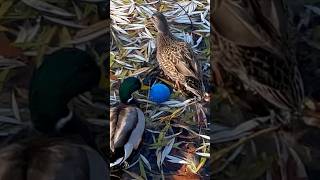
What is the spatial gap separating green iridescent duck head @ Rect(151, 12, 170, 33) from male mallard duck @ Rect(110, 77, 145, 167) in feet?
1.15

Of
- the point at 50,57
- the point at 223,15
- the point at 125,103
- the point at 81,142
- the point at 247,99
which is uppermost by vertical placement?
the point at 223,15

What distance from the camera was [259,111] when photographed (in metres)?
1.85

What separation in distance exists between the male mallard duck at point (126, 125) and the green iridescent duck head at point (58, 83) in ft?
5.47

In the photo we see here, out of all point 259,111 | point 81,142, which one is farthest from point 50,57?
point 259,111

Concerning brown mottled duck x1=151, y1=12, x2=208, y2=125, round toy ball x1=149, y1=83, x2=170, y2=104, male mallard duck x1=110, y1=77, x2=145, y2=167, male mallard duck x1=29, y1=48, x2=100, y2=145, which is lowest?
male mallard duck x1=110, y1=77, x2=145, y2=167

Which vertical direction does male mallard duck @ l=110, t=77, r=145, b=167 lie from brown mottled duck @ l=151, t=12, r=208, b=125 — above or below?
below

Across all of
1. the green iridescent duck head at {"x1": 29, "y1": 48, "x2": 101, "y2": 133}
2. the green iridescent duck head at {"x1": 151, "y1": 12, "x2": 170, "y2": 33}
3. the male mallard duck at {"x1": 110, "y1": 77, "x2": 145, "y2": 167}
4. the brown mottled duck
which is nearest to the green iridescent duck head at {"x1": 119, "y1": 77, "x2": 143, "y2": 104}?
the male mallard duck at {"x1": 110, "y1": 77, "x2": 145, "y2": 167}

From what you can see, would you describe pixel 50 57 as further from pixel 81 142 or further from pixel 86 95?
pixel 81 142

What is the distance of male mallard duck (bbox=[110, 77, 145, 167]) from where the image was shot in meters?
3.55

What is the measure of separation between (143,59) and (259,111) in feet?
6.12

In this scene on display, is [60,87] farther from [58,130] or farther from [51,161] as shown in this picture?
[51,161]

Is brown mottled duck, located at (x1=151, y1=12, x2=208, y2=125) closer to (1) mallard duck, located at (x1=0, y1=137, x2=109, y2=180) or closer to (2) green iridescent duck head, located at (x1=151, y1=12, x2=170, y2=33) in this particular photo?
(2) green iridescent duck head, located at (x1=151, y1=12, x2=170, y2=33)

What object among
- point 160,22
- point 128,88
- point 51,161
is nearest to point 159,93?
point 128,88

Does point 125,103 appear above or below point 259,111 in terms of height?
below
